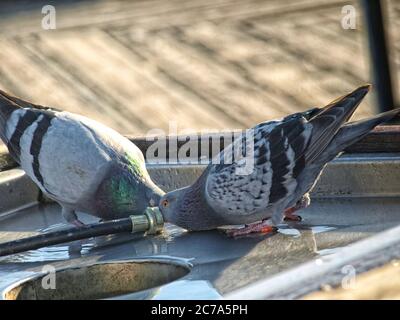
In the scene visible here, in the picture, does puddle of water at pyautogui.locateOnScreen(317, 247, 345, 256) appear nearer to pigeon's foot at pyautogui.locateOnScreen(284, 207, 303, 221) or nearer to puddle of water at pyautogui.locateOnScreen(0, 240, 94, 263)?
pigeon's foot at pyautogui.locateOnScreen(284, 207, 303, 221)

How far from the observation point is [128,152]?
5.18m

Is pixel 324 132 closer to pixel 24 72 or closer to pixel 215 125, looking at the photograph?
pixel 215 125

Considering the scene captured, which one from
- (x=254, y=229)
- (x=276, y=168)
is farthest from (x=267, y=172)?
(x=254, y=229)

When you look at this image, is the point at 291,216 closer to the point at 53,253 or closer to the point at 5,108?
the point at 53,253

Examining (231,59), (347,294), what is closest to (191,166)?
(347,294)

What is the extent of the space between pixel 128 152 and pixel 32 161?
46 centimetres

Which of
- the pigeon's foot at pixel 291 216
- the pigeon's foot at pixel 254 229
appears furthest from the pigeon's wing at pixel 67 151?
the pigeon's foot at pixel 291 216

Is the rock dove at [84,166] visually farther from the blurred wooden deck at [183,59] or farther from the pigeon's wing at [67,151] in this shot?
the blurred wooden deck at [183,59]

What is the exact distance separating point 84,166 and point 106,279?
70 centimetres

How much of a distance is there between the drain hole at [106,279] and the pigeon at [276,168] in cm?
43

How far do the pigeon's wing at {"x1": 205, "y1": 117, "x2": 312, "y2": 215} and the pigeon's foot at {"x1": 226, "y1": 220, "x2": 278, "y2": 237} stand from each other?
0.45 ft

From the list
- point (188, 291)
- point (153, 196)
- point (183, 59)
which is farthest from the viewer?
point (183, 59)

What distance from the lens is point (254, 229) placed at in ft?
16.2

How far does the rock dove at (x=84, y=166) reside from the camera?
5059 mm
